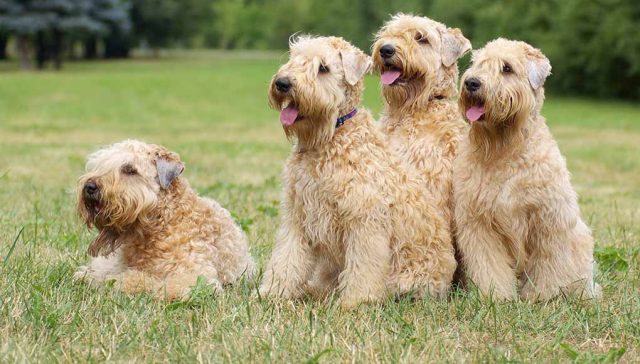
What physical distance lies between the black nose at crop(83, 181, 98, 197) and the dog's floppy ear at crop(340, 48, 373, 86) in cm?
174

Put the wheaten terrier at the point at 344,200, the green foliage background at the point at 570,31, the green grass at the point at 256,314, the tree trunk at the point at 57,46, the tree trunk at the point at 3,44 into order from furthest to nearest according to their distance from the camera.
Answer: the tree trunk at the point at 57,46 → the tree trunk at the point at 3,44 → the green foliage background at the point at 570,31 → the wheaten terrier at the point at 344,200 → the green grass at the point at 256,314

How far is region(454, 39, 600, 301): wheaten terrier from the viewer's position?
4.97 m

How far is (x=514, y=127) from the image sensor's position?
499 cm

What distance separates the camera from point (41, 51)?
49.1 meters

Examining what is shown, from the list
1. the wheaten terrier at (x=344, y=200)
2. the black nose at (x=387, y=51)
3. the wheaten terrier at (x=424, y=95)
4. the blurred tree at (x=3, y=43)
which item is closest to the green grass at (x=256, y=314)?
the wheaten terrier at (x=344, y=200)

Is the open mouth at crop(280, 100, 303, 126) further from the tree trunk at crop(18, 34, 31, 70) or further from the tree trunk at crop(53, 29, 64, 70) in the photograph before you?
the tree trunk at crop(18, 34, 31, 70)

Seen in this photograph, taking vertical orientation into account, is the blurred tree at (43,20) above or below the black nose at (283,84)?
below

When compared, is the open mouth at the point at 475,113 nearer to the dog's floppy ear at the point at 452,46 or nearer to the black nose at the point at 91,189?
the dog's floppy ear at the point at 452,46

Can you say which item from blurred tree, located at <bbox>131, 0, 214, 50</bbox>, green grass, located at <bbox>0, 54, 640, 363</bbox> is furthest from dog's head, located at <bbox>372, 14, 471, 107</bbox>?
blurred tree, located at <bbox>131, 0, 214, 50</bbox>

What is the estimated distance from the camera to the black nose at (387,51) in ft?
17.3

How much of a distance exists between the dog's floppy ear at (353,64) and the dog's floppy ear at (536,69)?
101 cm

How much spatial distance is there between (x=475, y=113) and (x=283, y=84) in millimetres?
1203

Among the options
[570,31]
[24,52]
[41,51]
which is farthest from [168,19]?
[570,31]

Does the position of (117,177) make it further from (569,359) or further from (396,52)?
(569,359)
